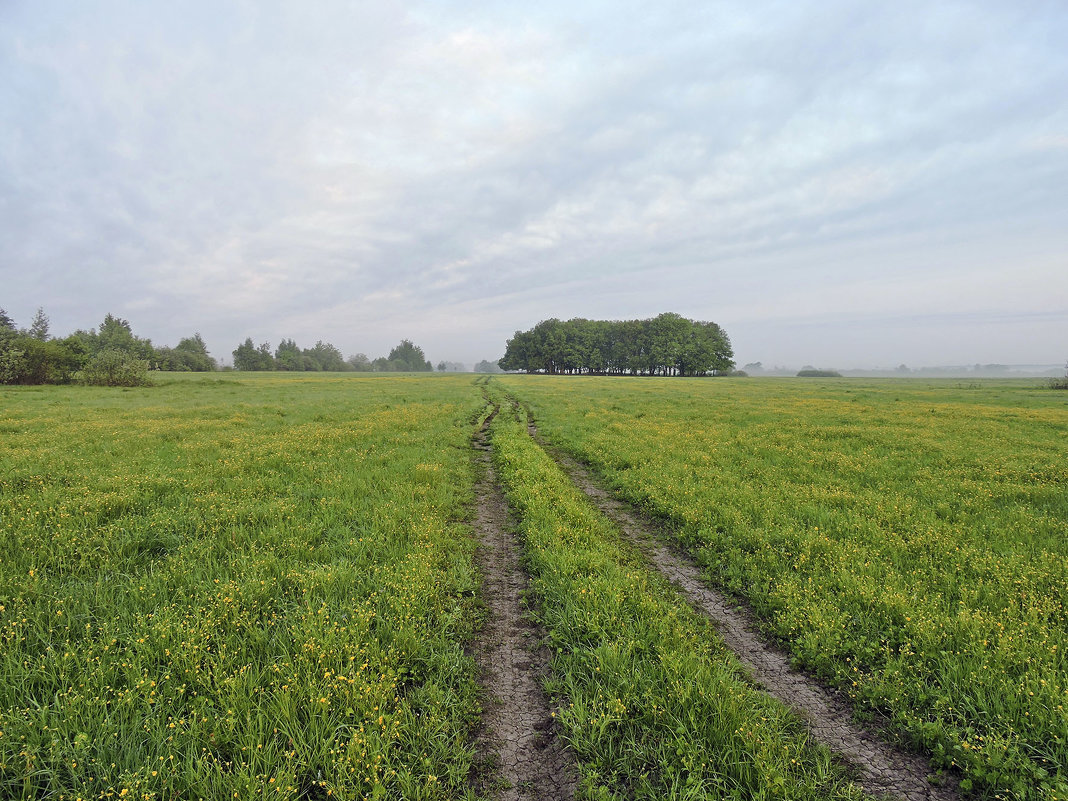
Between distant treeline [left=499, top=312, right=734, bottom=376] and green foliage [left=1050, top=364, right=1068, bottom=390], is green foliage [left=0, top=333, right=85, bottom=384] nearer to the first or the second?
distant treeline [left=499, top=312, right=734, bottom=376]

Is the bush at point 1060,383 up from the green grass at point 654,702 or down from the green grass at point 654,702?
up

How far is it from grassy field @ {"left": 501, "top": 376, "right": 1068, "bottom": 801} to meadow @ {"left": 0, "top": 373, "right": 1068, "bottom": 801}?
0.15 ft

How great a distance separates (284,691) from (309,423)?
17.6 meters

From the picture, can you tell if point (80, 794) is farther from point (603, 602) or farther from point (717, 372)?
point (717, 372)

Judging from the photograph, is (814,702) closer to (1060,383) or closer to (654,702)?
(654,702)

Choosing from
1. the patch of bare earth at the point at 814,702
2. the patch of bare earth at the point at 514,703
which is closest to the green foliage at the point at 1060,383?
the patch of bare earth at the point at 814,702

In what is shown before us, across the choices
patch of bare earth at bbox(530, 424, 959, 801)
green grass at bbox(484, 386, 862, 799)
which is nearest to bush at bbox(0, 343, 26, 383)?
green grass at bbox(484, 386, 862, 799)

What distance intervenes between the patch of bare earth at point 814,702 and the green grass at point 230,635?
10.9 ft

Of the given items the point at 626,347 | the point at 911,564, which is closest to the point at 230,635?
the point at 911,564

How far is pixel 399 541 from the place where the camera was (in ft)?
23.9

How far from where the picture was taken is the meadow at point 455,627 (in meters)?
3.36

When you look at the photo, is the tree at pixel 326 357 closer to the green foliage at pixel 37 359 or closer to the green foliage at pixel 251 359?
the green foliage at pixel 251 359

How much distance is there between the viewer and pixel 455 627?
17.4 feet

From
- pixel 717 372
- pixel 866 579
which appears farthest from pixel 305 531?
pixel 717 372
